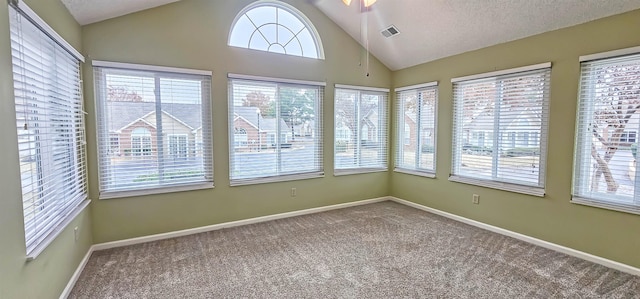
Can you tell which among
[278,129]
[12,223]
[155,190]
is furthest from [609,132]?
[155,190]

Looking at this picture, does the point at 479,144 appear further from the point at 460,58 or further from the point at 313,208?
the point at 313,208

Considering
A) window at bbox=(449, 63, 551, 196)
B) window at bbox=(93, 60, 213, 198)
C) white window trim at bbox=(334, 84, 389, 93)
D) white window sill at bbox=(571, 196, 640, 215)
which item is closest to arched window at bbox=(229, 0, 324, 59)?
white window trim at bbox=(334, 84, 389, 93)

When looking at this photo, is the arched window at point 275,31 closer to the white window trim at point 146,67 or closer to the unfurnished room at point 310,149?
the unfurnished room at point 310,149

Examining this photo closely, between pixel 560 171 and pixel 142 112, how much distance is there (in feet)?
15.1

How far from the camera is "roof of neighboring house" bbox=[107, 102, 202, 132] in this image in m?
3.12

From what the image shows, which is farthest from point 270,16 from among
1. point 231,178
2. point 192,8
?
point 231,178

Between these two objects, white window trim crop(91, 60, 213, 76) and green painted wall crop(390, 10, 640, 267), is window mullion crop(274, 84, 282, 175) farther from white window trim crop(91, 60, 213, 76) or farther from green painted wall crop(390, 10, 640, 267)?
green painted wall crop(390, 10, 640, 267)

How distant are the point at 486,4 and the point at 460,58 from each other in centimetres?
98

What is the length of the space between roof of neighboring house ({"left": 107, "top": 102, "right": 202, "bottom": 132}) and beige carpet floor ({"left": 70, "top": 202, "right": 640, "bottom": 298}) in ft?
4.49

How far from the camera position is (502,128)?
3607 mm

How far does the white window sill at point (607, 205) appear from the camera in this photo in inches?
104

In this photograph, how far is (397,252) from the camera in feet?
10.0

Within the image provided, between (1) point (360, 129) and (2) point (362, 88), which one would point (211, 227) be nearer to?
(1) point (360, 129)

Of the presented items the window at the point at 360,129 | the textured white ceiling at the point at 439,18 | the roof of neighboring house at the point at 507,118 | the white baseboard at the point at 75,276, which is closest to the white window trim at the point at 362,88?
the window at the point at 360,129
